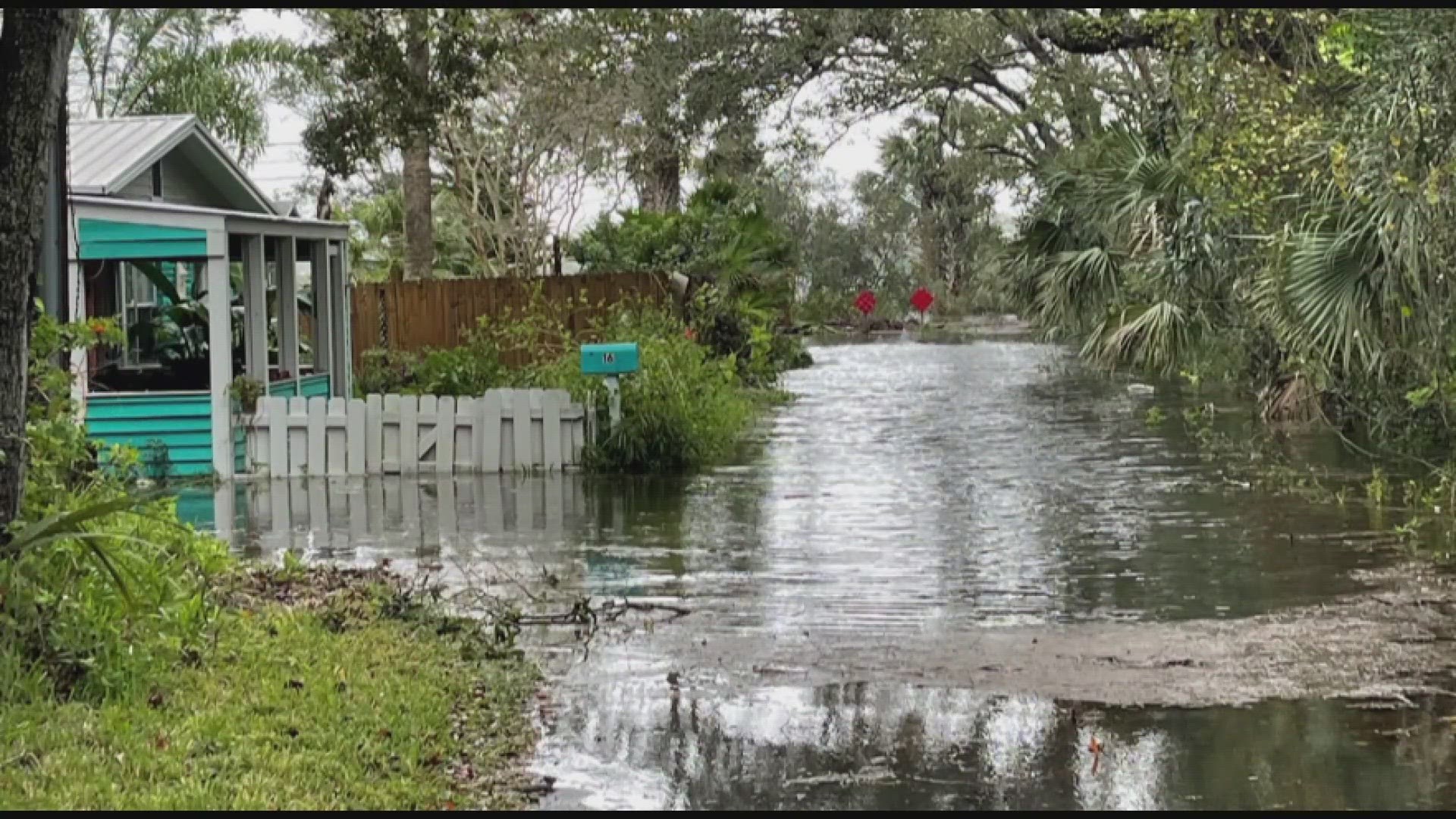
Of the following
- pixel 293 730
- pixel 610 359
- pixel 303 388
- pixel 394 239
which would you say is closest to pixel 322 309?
pixel 303 388

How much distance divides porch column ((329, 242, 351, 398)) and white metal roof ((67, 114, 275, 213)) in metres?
1.59

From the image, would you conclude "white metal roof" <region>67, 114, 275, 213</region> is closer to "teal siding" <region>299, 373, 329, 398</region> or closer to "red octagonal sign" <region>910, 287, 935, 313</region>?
"teal siding" <region>299, 373, 329, 398</region>

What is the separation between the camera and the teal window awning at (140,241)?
47.7 ft

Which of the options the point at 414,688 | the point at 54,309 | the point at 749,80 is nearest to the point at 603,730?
the point at 414,688

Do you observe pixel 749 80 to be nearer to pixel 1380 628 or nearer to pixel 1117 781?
pixel 1380 628

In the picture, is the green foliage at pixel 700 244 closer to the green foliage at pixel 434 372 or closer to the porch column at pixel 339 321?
the green foliage at pixel 434 372

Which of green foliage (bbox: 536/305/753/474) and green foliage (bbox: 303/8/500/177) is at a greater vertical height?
green foliage (bbox: 303/8/500/177)

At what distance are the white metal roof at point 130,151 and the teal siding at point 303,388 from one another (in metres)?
2.47

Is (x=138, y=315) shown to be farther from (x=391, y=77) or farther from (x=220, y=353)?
(x=391, y=77)

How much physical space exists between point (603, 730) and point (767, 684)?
0.96m

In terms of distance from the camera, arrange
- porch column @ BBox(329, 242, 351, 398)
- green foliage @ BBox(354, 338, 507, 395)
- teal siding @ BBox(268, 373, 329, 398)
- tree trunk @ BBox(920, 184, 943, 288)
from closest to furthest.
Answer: teal siding @ BBox(268, 373, 329, 398), porch column @ BBox(329, 242, 351, 398), green foliage @ BBox(354, 338, 507, 395), tree trunk @ BBox(920, 184, 943, 288)

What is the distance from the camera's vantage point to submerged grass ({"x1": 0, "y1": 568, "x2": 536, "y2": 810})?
5.02 metres

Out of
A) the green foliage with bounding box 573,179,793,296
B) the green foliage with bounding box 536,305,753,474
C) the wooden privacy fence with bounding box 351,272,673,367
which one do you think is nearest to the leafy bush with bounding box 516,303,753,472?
the green foliage with bounding box 536,305,753,474

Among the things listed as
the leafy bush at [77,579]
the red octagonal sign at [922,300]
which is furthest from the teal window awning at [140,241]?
the red octagonal sign at [922,300]
